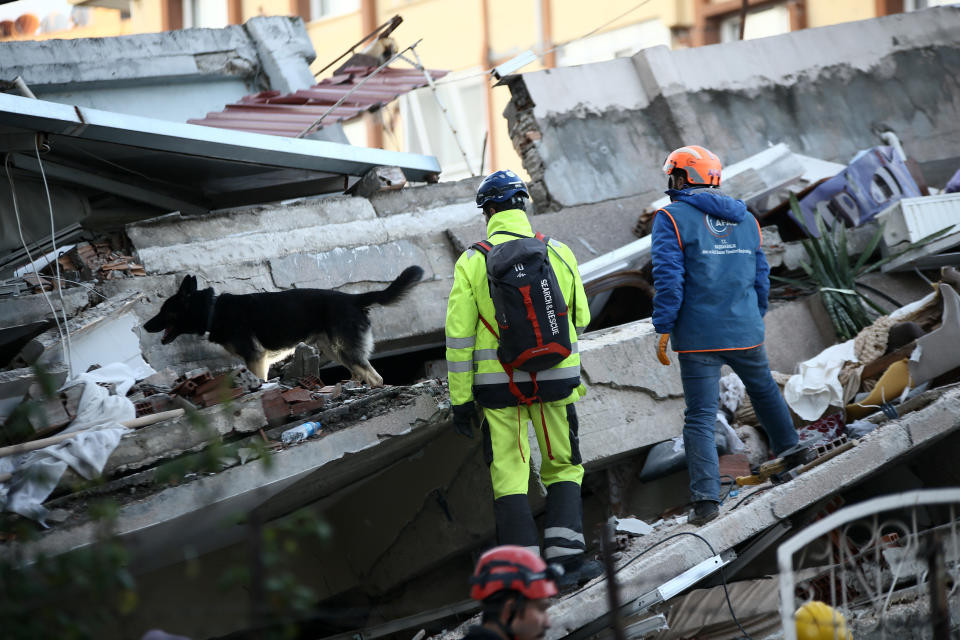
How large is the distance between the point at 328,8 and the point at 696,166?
16838 millimetres

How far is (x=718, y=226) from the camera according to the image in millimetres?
4941

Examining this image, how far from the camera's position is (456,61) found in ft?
61.2

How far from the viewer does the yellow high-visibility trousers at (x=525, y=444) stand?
4.57 metres

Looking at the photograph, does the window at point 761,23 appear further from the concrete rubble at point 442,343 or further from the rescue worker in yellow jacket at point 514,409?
the rescue worker in yellow jacket at point 514,409

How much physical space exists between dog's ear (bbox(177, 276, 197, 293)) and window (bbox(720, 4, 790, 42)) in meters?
12.0

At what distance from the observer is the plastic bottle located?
4.93 metres

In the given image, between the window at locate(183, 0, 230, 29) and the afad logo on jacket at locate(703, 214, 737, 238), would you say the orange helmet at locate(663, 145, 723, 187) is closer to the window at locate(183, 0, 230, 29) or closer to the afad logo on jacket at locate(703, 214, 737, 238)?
the afad logo on jacket at locate(703, 214, 737, 238)

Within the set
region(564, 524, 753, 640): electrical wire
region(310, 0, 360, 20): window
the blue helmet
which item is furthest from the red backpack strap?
region(310, 0, 360, 20): window

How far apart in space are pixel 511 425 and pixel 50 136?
380 cm

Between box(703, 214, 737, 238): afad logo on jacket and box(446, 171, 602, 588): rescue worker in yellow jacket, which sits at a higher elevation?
box(703, 214, 737, 238): afad logo on jacket

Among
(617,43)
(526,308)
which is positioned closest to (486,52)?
(617,43)

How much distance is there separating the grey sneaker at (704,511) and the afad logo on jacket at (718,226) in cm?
131

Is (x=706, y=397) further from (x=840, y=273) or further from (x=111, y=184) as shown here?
(x=111, y=184)

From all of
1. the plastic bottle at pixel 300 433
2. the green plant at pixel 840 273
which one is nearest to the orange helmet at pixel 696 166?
the plastic bottle at pixel 300 433
